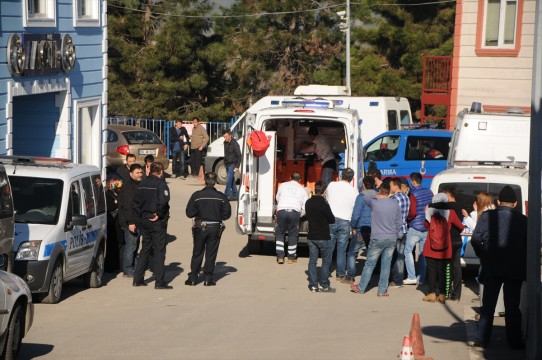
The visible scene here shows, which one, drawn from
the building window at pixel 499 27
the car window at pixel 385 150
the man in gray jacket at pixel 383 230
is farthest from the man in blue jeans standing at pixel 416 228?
the building window at pixel 499 27

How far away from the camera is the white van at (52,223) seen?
13373 mm

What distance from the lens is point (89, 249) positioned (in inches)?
600

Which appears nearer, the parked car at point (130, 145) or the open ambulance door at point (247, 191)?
the open ambulance door at point (247, 191)

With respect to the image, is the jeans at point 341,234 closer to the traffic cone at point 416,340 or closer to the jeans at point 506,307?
the jeans at point 506,307

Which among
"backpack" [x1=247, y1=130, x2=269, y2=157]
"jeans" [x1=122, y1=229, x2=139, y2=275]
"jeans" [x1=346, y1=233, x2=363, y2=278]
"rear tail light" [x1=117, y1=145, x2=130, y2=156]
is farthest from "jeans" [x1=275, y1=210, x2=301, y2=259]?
"rear tail light" [x1=117, y1=145, x2=130, y2=156]

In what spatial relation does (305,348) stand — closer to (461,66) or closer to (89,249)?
(89,249)

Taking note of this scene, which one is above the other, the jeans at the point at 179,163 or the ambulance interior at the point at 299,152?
the ambulance interior at the point at 299,152

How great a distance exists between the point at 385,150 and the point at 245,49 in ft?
53.2

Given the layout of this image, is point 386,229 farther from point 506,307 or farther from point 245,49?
point 245,49

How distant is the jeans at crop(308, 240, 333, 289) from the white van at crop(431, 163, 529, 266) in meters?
2.05

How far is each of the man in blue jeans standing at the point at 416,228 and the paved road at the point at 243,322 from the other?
0.96ft

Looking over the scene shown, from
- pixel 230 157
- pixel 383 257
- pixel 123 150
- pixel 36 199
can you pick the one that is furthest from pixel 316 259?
pixel 123 150

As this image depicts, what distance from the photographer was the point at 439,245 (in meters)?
14.8

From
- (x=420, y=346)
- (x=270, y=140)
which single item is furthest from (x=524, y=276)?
(x=270, y=140)
